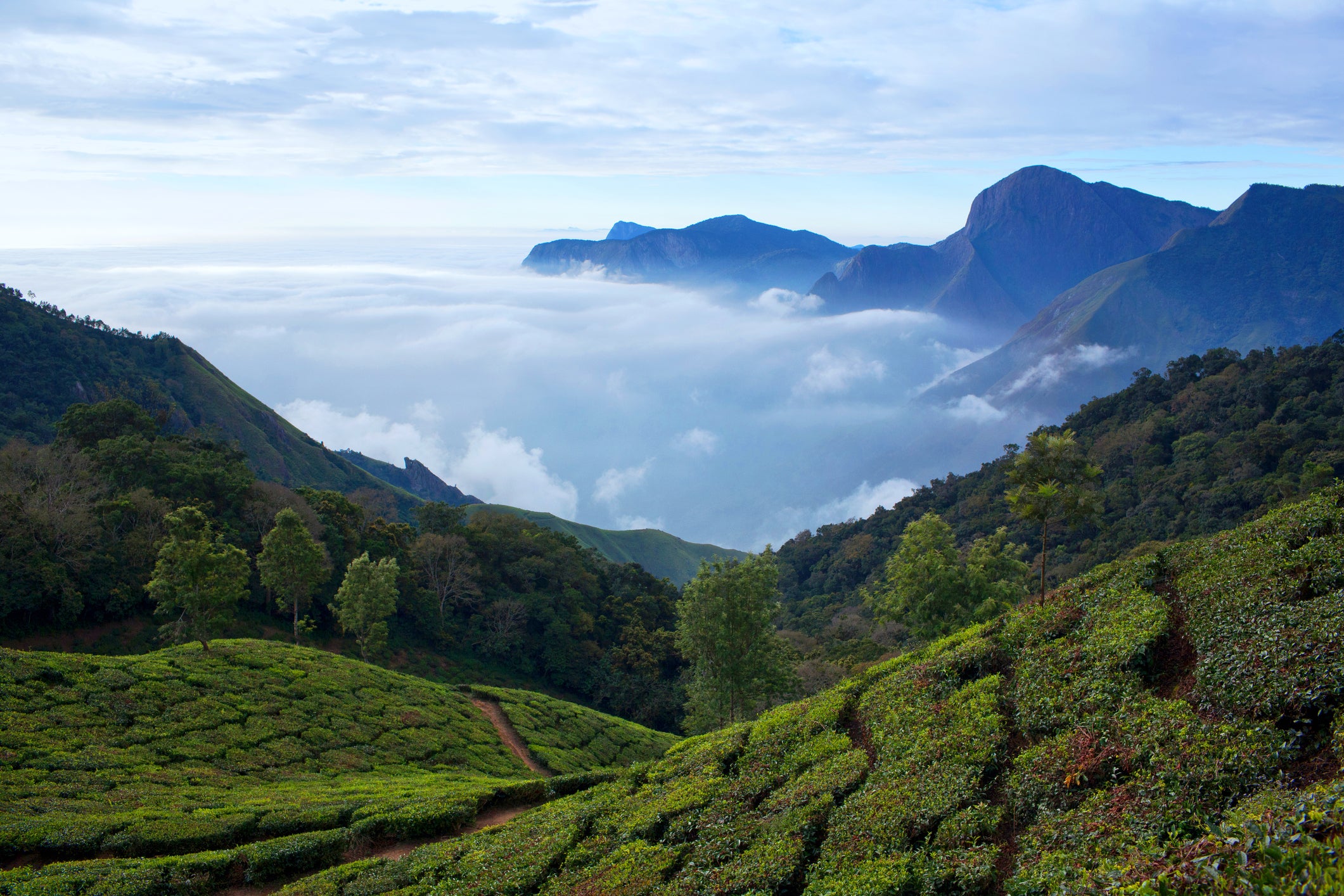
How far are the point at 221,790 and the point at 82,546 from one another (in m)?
27.2

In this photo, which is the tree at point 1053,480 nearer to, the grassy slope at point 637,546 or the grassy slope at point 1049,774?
the grassy slope at point 1049,774

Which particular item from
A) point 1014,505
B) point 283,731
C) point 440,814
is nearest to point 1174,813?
point 1014,505

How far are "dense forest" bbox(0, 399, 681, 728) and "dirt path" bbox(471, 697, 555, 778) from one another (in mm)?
12912

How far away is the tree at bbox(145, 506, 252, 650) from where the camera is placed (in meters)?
29.8

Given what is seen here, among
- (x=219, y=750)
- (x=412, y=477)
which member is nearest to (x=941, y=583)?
(x=219, y=750)

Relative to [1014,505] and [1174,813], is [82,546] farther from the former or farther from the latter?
[1174,813]

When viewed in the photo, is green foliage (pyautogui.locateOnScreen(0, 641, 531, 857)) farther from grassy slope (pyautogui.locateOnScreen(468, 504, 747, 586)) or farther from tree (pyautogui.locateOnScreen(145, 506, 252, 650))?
grassy slope (pyautogui.locateOnScreen(468, 504, 747, 586))

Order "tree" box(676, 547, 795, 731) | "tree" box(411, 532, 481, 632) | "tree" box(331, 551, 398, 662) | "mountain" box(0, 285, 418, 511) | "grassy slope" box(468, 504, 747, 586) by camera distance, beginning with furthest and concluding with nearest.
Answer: "grassy slope" box(468, 504, 747, 586)
"mountain" box(0, 285, 418, 511)
"tree" box(411, 532, 481, 632)
"tree" box(331, 551, 398, 662)
"tree" box(676, 547, 795, 731)

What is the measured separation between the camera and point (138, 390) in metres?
93.5

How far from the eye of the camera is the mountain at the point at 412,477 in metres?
140

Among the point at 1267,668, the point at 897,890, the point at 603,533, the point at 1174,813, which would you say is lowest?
the point at 603,533

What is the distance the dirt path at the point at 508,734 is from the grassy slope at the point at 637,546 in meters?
79.3

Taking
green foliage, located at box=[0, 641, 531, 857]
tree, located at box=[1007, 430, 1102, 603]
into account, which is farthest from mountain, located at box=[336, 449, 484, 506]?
tree, located at box=[1007, 430, 1102, 603]

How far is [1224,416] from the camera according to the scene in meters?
73.9
